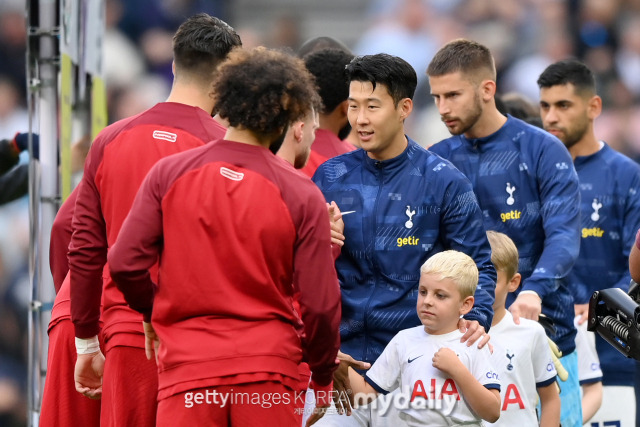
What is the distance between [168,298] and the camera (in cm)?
347

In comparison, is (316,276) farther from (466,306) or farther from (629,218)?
(629,218)

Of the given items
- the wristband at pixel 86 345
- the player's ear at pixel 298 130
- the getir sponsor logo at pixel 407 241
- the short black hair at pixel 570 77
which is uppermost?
the player's ear at pixel 298 130

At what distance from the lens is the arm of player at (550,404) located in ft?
16.2

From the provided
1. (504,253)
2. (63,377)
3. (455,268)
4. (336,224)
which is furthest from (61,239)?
(504,253)

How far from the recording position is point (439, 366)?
164 inches

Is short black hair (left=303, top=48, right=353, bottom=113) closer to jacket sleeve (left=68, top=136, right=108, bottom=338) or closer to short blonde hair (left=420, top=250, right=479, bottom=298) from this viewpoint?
short blonde hair (left=420, top=250, right=479, bottom=298)

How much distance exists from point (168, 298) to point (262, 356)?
0.35m

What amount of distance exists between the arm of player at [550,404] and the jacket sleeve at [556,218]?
424mm

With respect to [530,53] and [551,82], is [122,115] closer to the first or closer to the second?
[530,53]

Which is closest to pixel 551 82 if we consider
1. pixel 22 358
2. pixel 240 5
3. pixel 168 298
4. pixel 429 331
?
pixel 429 331

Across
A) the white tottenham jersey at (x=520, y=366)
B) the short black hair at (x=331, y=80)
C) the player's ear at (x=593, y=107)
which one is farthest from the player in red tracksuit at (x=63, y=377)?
the player's ear at (x=593, y=107)

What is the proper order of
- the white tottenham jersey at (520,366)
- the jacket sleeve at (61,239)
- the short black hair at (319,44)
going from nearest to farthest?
the jacket sleeve at (61,239) → the white tottenham jersey at (520,366) → the short black hair at (319,44)

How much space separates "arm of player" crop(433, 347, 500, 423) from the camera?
13.5ft

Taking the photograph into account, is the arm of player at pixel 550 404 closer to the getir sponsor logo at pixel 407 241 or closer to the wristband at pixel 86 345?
the getir sponsor logo at pixel 407 241
